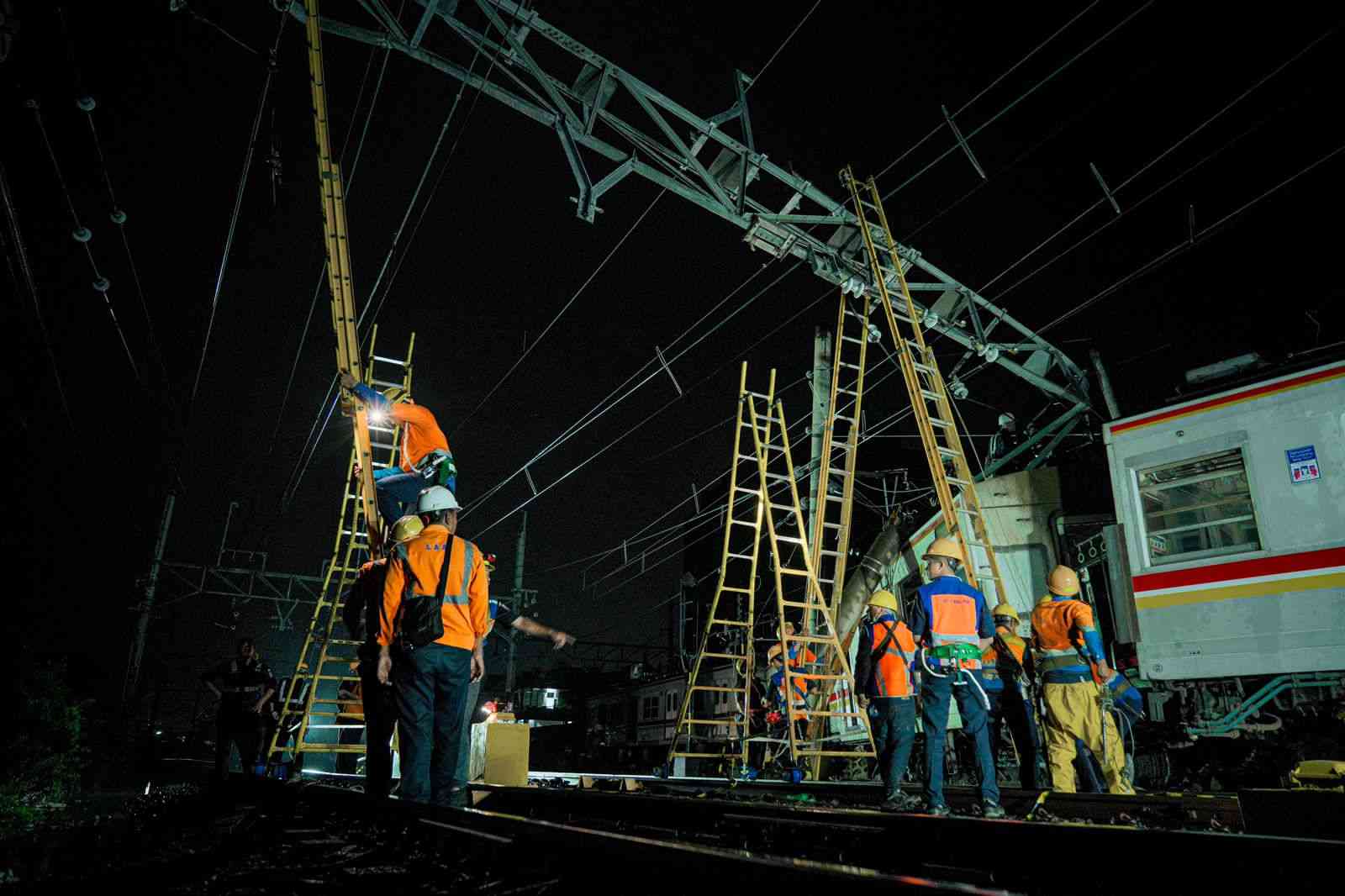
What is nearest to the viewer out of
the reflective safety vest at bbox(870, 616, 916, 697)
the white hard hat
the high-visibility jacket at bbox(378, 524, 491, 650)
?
the high-visibility jacket at bbox(378, 524, 491, 650)

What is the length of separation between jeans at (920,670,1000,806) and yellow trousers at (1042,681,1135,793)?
1.62 m

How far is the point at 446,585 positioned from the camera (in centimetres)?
518

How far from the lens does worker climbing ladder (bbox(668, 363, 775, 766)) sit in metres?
11.6

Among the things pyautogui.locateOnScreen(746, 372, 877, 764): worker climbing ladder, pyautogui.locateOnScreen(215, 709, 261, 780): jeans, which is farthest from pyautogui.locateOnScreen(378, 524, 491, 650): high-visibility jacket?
pyautogui.locateOnScreen(215, 709, 261, 780): jeans

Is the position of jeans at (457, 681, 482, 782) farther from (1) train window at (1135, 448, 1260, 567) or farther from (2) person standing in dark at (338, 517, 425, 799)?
(1) train window at (1135, 448, 1260, 567)

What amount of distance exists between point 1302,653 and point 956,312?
803cm

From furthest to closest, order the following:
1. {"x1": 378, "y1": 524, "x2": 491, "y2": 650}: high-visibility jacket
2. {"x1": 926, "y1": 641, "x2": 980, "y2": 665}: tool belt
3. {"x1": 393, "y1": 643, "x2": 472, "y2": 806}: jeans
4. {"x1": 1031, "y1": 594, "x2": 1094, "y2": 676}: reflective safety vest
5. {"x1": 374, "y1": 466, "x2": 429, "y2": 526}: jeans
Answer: {"x1": 374, "y1": 466, "x2": 429, "y2": 526}: jeans < {"x1": 1031, "y1": 594, "x2": 1094, "y2": 676}: reflective safety vest < {"x1": 926, "y1": 641, "x2": 980, "y2": 665}: tool belt < {"x1": 378, "y1": 524, "x2": 491, "y2": 650}: high-visibility jacket < {"x1": 393, "y1": 643, "x2": 472, "y2": 806}: jeans

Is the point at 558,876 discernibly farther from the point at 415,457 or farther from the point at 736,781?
the point at 736,781

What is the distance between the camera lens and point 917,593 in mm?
6504

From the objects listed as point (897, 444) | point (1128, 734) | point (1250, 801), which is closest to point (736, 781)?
point (1128, 734)

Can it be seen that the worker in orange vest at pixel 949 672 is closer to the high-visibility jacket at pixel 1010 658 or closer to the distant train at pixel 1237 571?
the high-visibility jacket at pixel 1010 658

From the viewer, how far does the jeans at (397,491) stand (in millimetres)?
7961

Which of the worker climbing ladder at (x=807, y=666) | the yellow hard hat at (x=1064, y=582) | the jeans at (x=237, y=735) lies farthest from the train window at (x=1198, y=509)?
the jeans at (x=237, y=735)

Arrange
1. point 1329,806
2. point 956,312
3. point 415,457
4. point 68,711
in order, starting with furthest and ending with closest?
point 956,312 → point 68,711 → point 415,457 → point 1329,806
